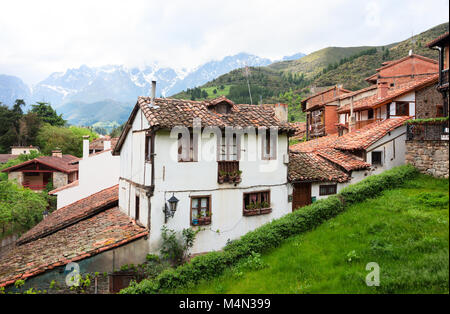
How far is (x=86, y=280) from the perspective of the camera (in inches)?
378

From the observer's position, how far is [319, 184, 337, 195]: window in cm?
1577

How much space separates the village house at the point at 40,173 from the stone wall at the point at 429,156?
107ft

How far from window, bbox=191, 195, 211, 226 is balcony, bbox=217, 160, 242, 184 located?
1026 mm

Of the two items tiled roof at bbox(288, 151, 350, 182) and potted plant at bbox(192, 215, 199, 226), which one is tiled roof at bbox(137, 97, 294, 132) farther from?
potted plant at bbox(192, 215, 199, 226)

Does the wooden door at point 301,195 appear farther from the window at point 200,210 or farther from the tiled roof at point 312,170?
the window at point 200,210

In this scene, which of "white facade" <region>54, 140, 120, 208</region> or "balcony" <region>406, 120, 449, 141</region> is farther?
"white facade" <region>54, 140, 120, 208</region>

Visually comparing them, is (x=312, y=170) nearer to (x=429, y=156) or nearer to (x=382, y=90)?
(x=429, y=156)

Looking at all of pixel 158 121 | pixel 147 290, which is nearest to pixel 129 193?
pixel 158 121

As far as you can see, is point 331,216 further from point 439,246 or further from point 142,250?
point 142,250

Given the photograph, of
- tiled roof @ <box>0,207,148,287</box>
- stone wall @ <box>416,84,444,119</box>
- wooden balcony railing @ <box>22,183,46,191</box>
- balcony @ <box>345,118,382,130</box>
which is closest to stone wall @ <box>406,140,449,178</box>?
tiled roof @ <box>0,207,148,287</box>

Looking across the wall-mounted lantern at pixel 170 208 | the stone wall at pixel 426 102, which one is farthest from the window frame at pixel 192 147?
the stone wall at pixel 426 102

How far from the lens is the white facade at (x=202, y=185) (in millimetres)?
11656

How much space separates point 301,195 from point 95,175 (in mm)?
15283
